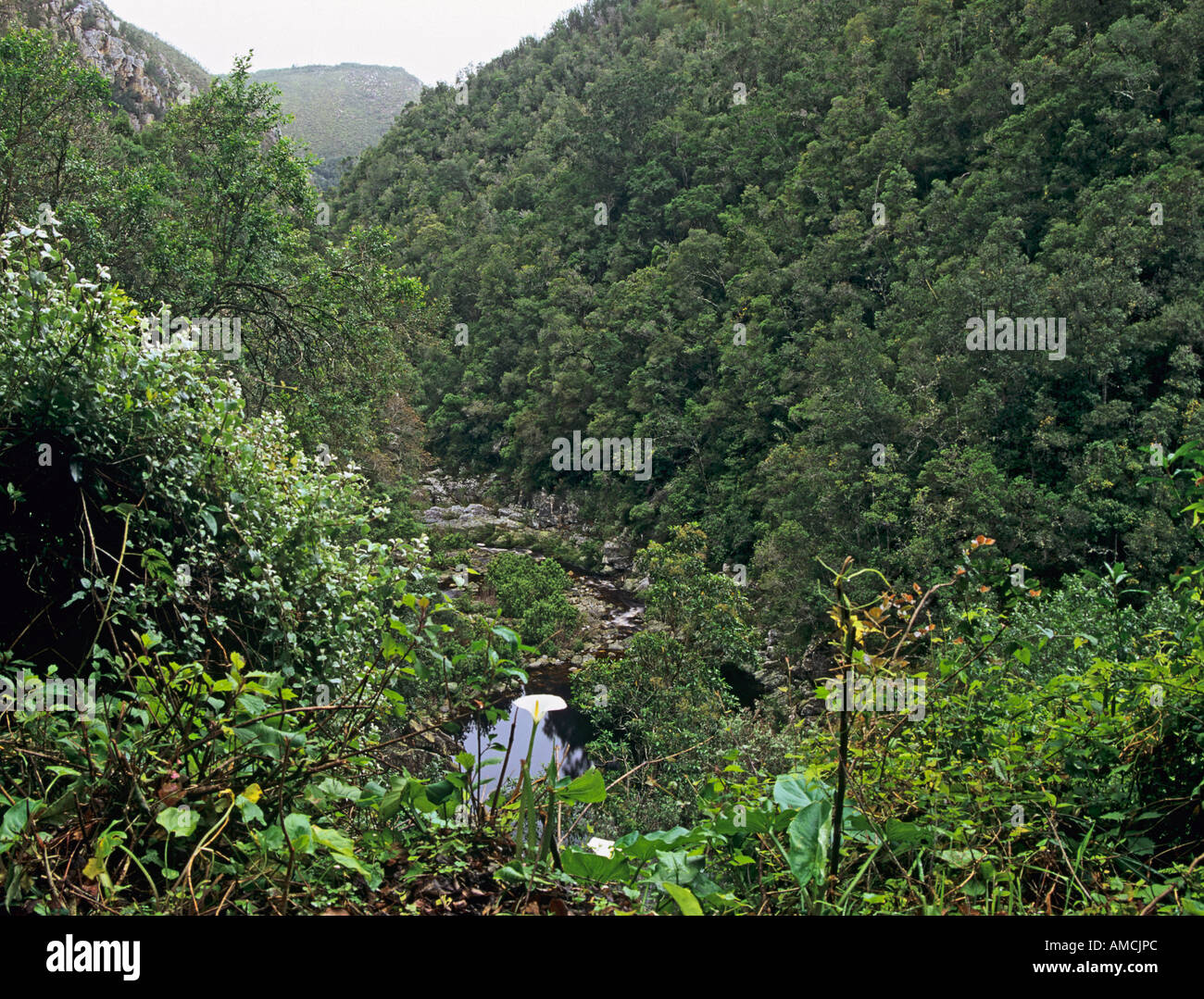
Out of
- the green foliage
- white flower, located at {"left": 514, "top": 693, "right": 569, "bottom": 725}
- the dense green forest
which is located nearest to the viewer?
the dense green forest

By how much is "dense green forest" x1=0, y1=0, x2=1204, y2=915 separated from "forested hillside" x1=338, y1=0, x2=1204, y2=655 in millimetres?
170

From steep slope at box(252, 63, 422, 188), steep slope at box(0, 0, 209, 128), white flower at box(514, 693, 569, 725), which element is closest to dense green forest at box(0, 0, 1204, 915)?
white flower at box(514, 693, 569, 725)

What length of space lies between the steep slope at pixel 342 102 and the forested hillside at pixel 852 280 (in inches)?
2462

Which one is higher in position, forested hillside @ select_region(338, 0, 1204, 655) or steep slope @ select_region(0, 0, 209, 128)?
steep slope @ select_region(0, 0, 209, 128)

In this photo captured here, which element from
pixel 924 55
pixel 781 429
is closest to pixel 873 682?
pixel 781 429

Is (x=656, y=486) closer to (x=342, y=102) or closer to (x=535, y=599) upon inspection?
(x=535, y=599)

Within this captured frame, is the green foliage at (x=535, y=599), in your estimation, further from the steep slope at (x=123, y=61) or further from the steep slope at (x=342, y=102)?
the steep slope at (x=342, y=102)

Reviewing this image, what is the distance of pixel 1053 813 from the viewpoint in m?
1.66

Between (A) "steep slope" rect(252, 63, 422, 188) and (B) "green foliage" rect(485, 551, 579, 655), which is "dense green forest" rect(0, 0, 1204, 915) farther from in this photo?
(A) "steep slope" rect(252, 63, 422, 188)

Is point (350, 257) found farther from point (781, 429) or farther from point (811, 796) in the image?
point (781, 429)

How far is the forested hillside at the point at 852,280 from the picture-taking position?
18750 mm

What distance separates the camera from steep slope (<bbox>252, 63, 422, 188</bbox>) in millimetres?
108875

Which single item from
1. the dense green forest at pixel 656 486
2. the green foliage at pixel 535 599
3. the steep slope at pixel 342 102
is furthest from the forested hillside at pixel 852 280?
the steep slope at pixel 342 102

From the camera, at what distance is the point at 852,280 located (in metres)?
29.5
